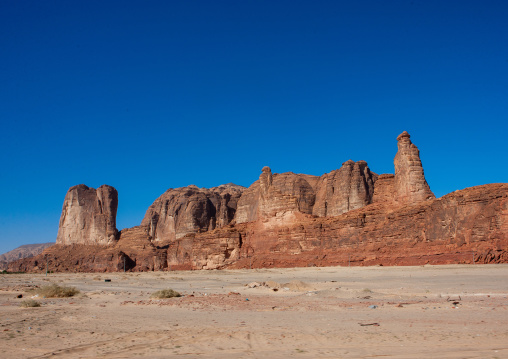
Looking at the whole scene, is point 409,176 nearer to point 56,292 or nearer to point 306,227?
point 306,227

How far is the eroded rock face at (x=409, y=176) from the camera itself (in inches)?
1619

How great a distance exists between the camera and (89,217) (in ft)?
284

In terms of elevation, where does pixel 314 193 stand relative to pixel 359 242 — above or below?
above

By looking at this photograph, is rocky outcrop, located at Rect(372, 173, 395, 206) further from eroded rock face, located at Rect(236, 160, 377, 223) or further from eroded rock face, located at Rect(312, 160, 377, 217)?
eroded rock face, located at Rect(312, 160, 377, 217)

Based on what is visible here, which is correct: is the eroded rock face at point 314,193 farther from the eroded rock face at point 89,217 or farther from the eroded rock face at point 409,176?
the eroded rock face at point 89,217

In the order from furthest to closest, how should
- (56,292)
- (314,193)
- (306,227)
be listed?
(314,193), (306,227), (56,292)

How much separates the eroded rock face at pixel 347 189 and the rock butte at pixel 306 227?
0.72 feet

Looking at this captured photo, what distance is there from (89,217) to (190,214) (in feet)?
83.0

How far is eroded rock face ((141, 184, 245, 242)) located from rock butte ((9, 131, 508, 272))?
298 millimetres

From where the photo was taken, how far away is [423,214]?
119 feet

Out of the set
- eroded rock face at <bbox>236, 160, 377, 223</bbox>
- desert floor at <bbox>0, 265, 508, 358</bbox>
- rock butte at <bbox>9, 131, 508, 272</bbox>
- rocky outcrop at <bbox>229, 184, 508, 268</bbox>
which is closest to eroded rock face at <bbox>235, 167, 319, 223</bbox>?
eroded rock face at <bbox>236, 160, 377, 223</bbox>

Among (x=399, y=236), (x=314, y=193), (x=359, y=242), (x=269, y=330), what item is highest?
(x=314, y=193)

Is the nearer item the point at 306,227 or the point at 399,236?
the point at 399,236

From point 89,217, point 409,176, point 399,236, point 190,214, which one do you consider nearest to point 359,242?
point 399,236
